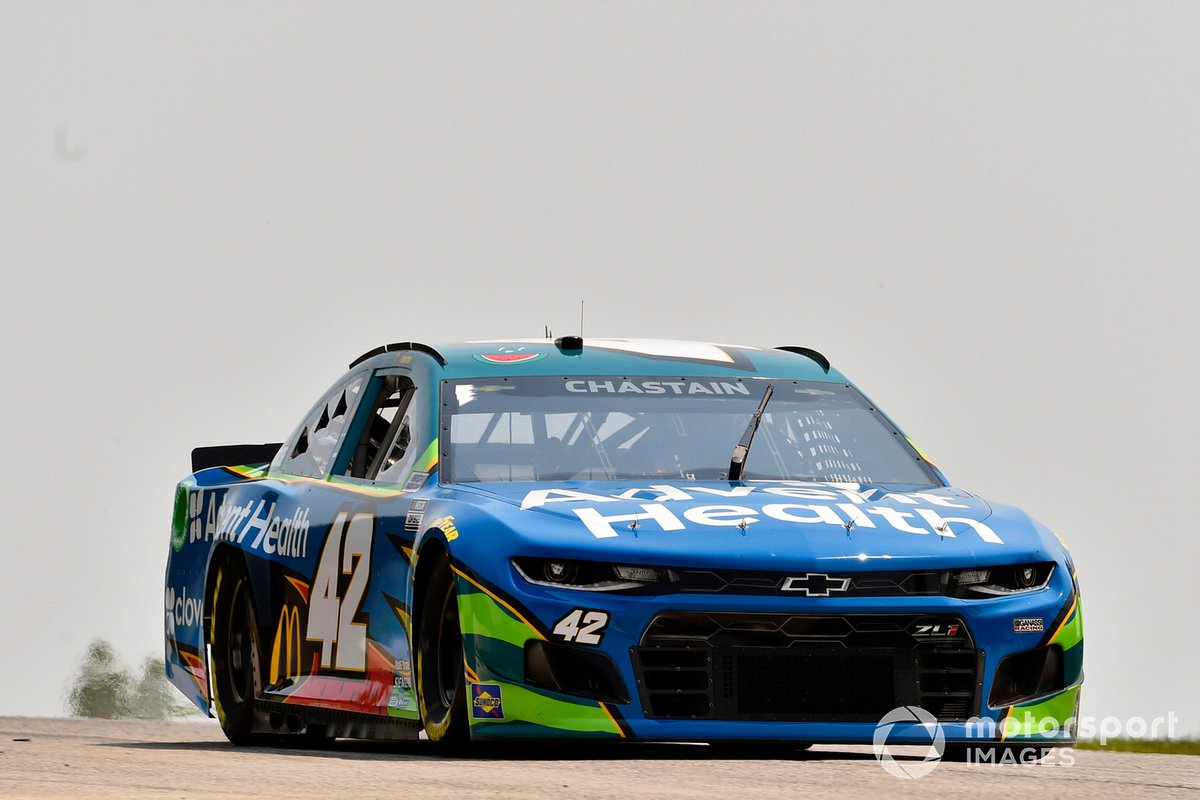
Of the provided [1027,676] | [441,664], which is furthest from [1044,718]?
[441,664]

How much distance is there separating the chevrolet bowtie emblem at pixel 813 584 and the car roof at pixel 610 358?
6.04ft

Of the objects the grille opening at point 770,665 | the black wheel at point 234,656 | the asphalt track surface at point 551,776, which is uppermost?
the grille opening at point 770,665

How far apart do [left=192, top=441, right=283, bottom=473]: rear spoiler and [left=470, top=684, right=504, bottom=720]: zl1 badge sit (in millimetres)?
4023

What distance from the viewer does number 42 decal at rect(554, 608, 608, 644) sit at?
6996 millimetres

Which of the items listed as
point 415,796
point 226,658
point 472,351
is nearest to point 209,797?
point 415,796

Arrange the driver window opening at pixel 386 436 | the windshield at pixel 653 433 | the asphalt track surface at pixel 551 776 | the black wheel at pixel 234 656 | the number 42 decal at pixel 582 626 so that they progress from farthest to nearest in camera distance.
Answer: the black wheel at pixel 234 656
the driver window opening at pixel 386 436
the windshield at pixel 653 433
the number 42 decal at pixel 582 626
the asphalt track surface at pixel 551 776

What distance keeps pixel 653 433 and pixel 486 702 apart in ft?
5.25

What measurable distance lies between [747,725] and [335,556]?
2.06 m

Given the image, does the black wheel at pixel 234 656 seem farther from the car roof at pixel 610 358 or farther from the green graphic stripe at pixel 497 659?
the green graphic stripe at pixel 497 659

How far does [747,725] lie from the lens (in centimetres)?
702

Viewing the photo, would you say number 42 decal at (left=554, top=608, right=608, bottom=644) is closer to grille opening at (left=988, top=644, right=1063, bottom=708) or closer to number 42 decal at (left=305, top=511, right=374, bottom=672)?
grille opening at (left=988, top=644, right=1063, bottom=708)

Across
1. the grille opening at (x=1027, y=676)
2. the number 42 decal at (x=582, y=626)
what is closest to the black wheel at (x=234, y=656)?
the number 42 decal at (x=582, y=626)

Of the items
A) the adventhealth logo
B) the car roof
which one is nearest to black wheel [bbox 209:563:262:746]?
the car roof

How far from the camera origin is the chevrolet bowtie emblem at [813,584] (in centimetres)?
704
